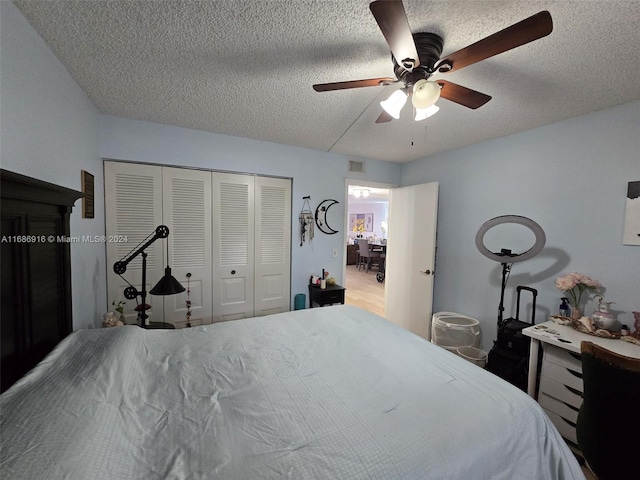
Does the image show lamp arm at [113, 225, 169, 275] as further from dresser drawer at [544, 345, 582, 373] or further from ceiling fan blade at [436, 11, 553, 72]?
dresser drawer at [544, 345, 582, 373]

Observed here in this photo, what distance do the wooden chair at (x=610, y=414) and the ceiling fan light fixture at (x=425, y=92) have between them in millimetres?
1389

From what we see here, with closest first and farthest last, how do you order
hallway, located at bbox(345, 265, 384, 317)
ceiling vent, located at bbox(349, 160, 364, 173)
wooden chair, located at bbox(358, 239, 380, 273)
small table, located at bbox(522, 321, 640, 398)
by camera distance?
small table, located at bbox(522, 321, 640, 398) → ceiling vent, located at bbox(349, 160, 364, 173) → hallway, located at bbox(345, 265, 384, 317) → wooden chair, located at bbox(358, 239, 380, 273)

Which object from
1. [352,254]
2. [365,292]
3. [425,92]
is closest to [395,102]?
[425,92]

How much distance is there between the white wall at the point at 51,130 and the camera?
1077 millimetres

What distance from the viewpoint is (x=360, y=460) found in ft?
2.62

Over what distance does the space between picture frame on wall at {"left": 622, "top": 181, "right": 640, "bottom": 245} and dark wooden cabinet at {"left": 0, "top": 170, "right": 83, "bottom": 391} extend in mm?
3399

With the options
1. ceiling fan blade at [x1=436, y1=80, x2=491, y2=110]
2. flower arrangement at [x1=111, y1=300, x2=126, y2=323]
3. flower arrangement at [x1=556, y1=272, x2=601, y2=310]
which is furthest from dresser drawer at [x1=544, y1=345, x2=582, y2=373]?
flower arrangement at [x1=111, y1=300, x2=126, y2=323]

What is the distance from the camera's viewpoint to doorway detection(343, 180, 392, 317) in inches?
201

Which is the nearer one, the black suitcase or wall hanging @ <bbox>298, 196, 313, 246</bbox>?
the black suitcase

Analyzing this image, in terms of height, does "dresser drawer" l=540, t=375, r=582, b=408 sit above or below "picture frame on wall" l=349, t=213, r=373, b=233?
below

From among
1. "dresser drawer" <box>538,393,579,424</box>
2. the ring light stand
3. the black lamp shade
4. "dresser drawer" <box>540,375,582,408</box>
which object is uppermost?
the ring light stand

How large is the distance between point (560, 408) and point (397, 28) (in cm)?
248

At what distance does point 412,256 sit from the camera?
3355mm

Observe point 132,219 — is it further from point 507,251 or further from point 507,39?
point 507,251
